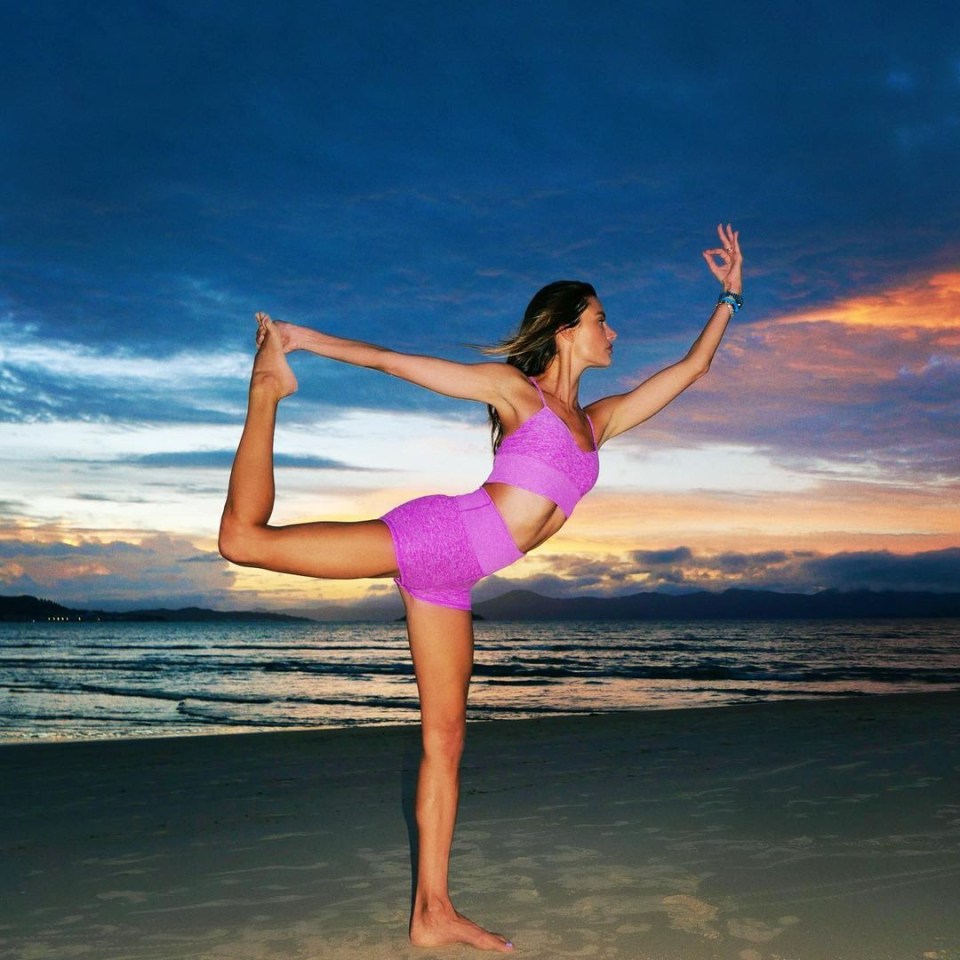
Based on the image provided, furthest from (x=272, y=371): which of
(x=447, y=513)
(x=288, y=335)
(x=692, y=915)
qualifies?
(x=692, y=915)

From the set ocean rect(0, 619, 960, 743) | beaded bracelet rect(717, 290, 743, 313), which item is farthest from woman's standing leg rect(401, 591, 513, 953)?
ocean rect(0, 619, 960, 743)

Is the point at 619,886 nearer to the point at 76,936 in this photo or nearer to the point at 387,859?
the point at 387,859

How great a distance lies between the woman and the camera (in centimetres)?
294

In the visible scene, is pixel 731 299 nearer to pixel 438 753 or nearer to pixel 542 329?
pixel 542 329

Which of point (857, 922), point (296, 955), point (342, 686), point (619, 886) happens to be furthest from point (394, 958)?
point (342, 686)

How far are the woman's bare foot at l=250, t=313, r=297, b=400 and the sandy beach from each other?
1.91 m

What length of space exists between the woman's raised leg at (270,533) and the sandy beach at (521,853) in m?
1.35

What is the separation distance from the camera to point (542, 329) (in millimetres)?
3352

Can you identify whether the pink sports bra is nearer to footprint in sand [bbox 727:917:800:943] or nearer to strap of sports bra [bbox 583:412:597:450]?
strap of sports bra [bbox 583:412:597:450]

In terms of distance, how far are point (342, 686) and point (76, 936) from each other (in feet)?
61.4

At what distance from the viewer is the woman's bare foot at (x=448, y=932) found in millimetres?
3158

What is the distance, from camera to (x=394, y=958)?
10.3 ft

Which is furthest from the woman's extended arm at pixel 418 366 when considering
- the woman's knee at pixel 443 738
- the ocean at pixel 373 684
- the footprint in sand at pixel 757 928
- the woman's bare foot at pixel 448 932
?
the ocean at pixel 373 684

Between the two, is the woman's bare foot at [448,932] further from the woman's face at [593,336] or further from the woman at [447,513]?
the woman's face at [593,336]
